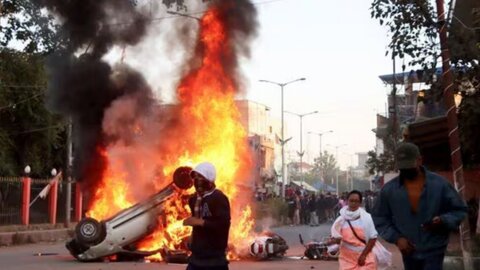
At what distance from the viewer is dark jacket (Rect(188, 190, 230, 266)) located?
16.1ft

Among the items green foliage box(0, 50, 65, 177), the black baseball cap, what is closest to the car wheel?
the black baseball cap

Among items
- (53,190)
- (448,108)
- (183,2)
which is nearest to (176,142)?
(183,2)

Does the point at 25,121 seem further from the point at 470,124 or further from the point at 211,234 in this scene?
the point at 211,234

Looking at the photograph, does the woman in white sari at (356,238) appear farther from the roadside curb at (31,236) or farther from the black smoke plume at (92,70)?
the roadside curb at (31,236)

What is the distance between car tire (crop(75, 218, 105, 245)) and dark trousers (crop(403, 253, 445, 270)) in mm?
10172

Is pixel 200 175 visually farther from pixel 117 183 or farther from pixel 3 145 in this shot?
pixel 3 145

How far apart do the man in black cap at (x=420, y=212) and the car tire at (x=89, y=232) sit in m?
10.1

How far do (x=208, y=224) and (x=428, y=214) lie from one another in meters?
1.61

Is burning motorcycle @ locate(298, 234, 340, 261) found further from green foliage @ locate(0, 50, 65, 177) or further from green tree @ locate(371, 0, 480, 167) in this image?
green foliage @ locate(0, 50, 65, 177)

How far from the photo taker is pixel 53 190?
86.6ft

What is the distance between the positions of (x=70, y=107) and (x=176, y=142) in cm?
354

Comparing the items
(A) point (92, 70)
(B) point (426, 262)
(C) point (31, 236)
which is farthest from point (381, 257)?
(C) point (31, 236)

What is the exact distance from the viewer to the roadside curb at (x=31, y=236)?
19.5 meters

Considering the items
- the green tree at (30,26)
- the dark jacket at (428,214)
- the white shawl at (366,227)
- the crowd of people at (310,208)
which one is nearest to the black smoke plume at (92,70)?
the green tree at (30,26)
